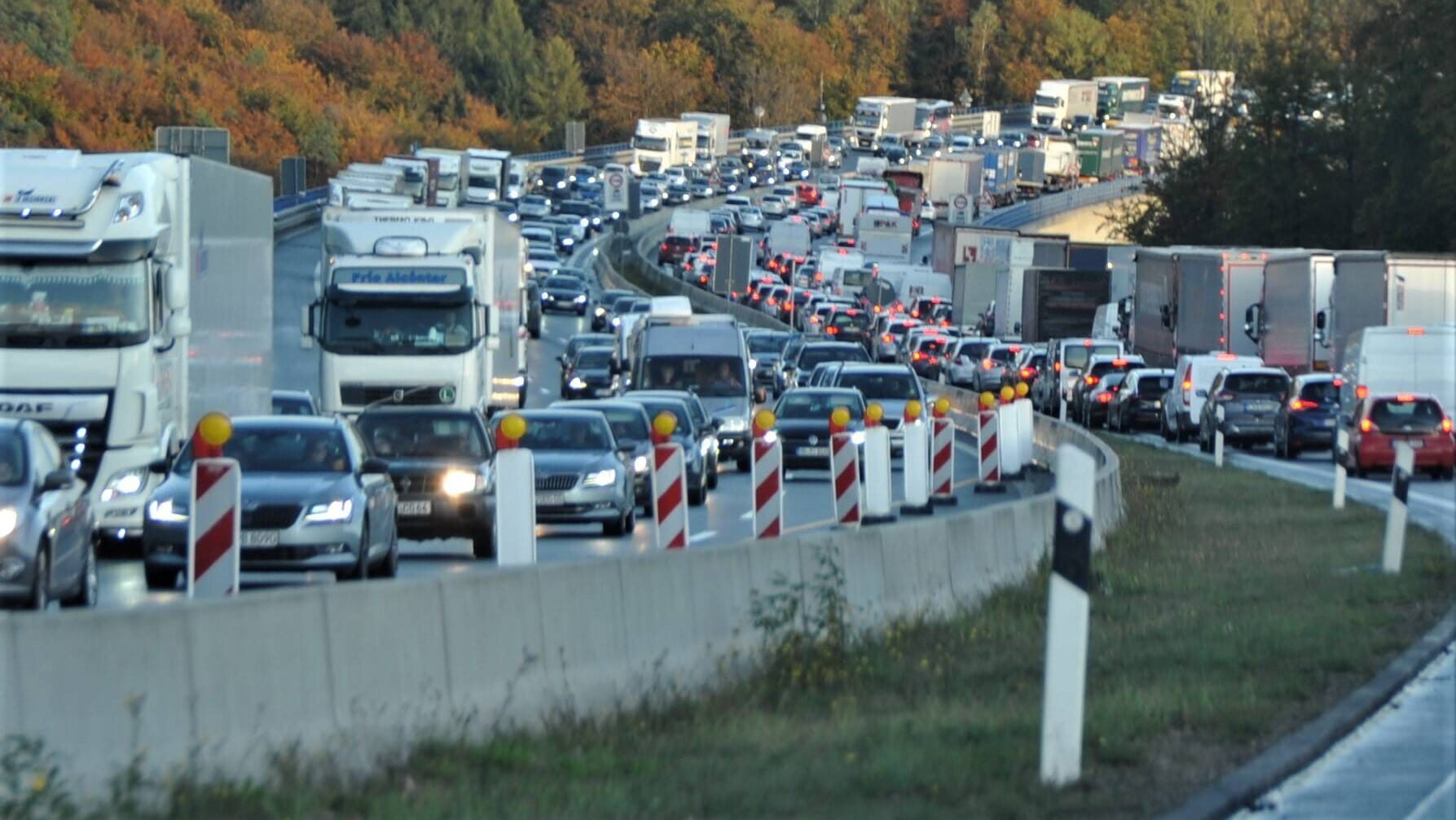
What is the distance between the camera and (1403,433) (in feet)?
114

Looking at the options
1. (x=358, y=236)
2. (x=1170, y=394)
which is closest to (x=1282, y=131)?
(x=1170, y=394)

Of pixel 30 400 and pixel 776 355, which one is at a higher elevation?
pixel 30 400

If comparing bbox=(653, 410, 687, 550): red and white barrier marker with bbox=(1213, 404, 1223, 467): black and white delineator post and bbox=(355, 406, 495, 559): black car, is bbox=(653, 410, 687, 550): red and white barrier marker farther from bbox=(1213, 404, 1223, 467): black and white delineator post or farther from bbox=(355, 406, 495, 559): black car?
bbox=(1213, 404, 1223, 467): black and white delineator post

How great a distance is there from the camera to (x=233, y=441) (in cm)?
1925

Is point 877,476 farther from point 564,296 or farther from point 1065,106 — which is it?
point 1065,106

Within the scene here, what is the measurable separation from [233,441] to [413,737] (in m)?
9.99

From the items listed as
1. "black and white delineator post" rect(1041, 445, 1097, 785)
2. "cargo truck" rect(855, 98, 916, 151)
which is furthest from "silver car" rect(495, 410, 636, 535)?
"cargo truck" rect(855, 98, 916, 151)

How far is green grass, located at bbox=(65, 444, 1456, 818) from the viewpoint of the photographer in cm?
919

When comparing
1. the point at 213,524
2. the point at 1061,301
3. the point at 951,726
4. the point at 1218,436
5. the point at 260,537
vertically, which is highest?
the point at 213,524

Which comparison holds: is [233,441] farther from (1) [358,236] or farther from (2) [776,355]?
(2) [776,355]

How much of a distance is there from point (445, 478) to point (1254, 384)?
22.2 meters

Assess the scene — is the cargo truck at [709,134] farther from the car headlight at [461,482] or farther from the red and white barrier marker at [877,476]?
the car headlight at [461,482]

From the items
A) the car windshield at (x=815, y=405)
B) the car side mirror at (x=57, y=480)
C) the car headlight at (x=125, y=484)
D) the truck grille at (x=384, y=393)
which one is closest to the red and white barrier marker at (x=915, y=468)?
the truck grille at (x=384, y=393)

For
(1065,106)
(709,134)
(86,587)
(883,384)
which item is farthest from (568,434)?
(1065,106)
